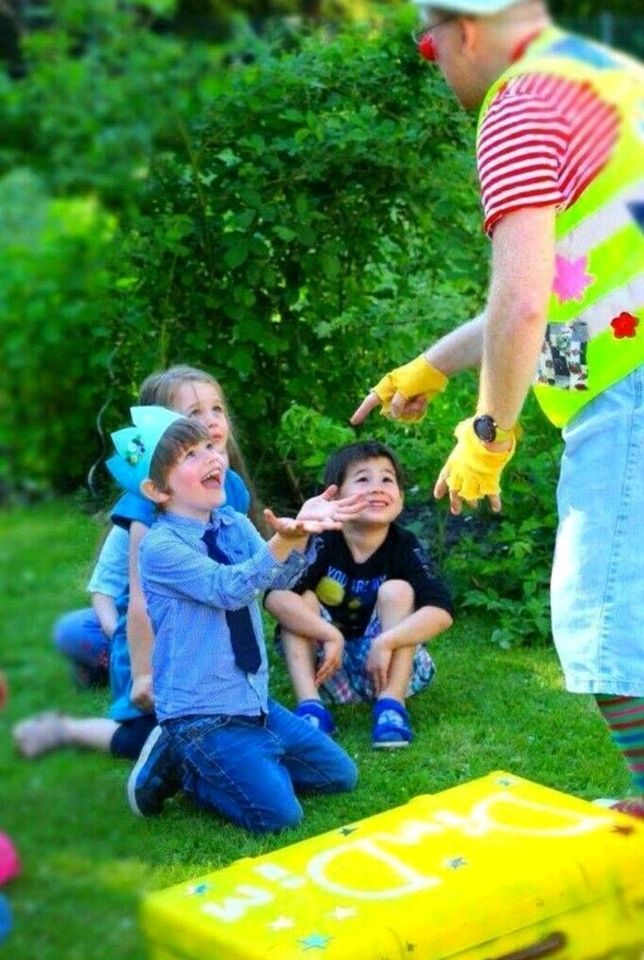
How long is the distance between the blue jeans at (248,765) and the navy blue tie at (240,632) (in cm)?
12

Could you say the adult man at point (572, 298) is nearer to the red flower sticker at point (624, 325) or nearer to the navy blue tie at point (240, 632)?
the red flower sticker at point (624, 325)

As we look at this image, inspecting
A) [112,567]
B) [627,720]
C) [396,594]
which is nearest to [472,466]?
[627,720]

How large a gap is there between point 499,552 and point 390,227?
122cm

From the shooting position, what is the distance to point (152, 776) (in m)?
3.67

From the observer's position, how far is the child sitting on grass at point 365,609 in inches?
167

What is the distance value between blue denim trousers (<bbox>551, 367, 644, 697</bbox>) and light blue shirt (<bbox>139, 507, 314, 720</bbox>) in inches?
39.0

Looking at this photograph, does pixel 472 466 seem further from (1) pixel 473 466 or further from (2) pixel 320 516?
(2) pixel 320 516

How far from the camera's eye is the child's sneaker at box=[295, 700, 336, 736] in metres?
4.15

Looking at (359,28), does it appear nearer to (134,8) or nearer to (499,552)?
(499,552)

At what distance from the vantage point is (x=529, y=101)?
2.45m

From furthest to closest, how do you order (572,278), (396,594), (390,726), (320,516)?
(396,594) < (390,726) < (320,516) < (572,278)

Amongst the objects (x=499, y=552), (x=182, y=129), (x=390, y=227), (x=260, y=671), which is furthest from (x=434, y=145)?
(x=260, y=671)

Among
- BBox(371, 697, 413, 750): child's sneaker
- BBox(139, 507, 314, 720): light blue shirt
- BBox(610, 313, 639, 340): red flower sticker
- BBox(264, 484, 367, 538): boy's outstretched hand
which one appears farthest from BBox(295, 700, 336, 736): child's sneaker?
BBox(610, 313, 639, 340): red flower sticker

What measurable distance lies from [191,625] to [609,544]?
1.25 meters
